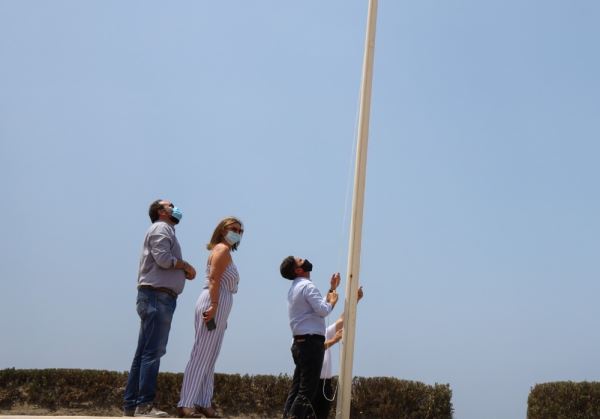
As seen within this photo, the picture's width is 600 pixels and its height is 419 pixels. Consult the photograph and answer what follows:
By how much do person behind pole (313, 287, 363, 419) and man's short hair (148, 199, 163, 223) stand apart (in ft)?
7.04

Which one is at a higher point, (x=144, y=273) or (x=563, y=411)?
(x=144, y=273)

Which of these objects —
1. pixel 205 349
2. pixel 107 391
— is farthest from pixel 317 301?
pixel 107 391

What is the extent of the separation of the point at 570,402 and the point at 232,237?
19.9 ft

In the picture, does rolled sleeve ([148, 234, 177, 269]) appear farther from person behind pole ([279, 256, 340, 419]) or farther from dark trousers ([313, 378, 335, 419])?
dark trousers ([313, 378, 335, 419])

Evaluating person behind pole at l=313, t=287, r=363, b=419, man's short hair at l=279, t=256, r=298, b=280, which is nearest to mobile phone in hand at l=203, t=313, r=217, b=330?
man's short hair at l=279, t=256, r=298, b=280

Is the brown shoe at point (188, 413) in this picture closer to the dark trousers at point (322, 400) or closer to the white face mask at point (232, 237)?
the dark trousers at point (322, 400)

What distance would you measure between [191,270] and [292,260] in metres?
1.03

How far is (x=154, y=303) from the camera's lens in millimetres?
7324

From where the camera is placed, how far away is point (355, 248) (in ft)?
23.9

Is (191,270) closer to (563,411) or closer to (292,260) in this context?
(292,260)

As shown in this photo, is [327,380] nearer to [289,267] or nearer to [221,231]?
[289,267]

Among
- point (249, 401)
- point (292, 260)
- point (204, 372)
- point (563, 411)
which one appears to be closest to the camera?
point (204, 372)

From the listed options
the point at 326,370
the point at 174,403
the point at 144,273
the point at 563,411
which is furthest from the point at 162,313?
the point at 563,411

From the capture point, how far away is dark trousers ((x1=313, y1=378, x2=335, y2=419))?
24.4 feet
